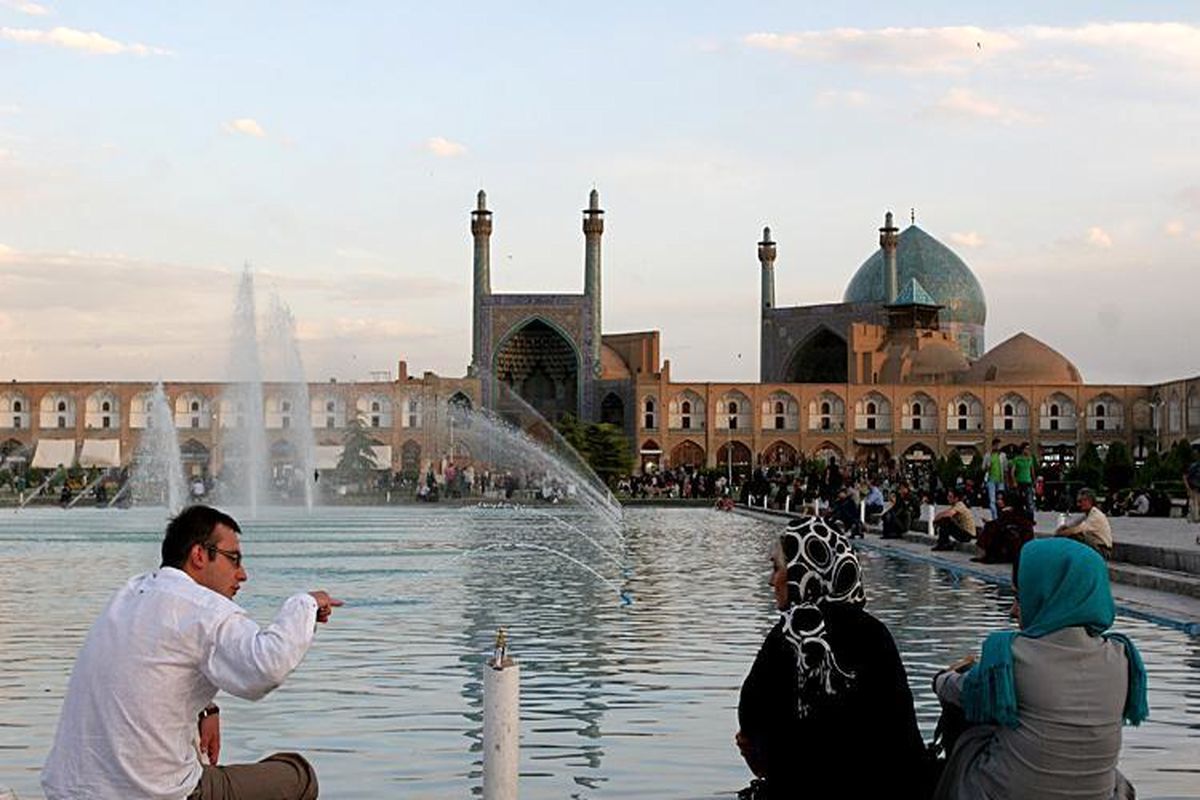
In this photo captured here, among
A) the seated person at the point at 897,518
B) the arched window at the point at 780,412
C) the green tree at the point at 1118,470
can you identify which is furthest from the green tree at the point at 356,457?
the seated person at the point at 897,518

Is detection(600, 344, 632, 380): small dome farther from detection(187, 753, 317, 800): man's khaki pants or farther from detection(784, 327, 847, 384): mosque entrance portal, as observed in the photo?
detection(187, 753, 317, 800): man's khaki pants

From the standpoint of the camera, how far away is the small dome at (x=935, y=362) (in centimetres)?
6869

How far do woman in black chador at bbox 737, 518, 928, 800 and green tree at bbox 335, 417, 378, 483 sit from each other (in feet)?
188

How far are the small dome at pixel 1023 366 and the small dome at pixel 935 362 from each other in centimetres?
64

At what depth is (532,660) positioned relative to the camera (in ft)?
27.8

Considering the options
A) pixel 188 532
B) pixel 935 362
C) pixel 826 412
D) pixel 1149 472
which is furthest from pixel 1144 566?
pixel 935 362

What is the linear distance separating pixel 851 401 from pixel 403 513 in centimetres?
3383

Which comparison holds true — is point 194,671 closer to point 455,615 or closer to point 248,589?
point 455,615

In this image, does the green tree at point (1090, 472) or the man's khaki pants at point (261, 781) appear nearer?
the man's khaki pants at point (261, 781)

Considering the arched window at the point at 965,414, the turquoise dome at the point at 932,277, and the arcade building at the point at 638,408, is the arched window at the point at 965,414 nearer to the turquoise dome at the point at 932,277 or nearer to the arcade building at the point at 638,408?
the arcade building at the point at 638,408

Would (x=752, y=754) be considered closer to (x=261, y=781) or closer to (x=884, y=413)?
(x=261, y=781)

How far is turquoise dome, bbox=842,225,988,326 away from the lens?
76.6m

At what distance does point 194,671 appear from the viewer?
3432 millimetres

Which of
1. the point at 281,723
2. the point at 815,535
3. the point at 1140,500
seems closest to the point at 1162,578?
the point at 281,723
